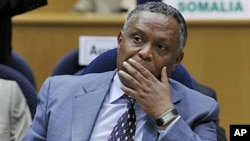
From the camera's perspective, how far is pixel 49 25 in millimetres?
Result: 4734

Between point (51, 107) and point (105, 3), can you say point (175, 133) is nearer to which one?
point (51, 107)

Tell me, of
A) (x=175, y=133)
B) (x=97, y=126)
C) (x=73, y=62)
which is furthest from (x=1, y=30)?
(x=175, y=133)

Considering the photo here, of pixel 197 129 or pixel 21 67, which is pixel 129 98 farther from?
pixel 21 67

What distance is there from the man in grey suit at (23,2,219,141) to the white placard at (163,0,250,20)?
190 cm

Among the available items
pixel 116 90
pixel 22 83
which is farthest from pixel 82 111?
pixel 22 83

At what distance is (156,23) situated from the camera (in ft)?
7.44

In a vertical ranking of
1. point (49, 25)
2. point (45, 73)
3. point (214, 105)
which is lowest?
point (45, 73)

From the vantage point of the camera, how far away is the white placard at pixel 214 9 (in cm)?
425

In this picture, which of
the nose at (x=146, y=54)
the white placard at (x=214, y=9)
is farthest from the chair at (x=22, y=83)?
the white placard at (x=214, y=9)

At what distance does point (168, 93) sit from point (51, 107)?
408mm

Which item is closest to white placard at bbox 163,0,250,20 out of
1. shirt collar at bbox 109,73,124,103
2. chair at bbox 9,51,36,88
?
chair at bbox 9,51,36,88

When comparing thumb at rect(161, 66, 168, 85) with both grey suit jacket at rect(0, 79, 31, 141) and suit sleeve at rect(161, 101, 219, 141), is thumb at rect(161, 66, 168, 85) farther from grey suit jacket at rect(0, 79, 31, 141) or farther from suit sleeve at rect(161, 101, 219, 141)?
grey suit jacket at rect(0, 79, 31, 141)

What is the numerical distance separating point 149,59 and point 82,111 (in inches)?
12.2

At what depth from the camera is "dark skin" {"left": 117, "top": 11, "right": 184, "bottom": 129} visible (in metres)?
2.20
